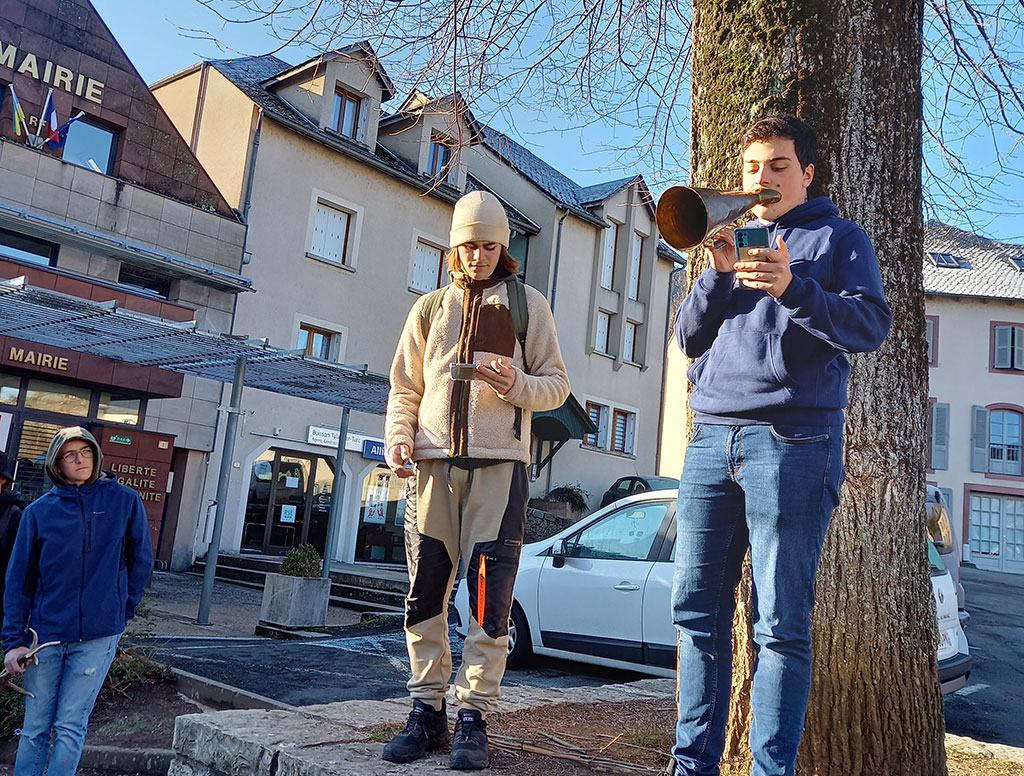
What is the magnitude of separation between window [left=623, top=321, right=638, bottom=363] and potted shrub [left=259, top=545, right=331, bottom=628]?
1984 centimetres

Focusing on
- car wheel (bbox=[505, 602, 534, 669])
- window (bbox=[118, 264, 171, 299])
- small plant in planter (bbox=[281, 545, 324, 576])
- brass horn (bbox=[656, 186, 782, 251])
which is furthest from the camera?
window (bbox=[118, 264, 171, 299])

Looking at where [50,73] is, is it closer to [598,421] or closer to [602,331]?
[602,331]

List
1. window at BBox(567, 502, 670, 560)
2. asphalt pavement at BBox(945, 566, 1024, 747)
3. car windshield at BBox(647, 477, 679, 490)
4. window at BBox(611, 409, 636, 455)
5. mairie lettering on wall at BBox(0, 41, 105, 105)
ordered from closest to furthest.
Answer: asphalt pavement at BBox(945, 566, 1024, 747) → window at BBox(567, 502, 670, 560) → mairie lettering on wall at BBox(0, 41, 105, 105) → car windshield at BBox(647, 477, 679, 490) → window at BBox(611, 409, 636, 455)

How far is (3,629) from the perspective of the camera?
14.1ft

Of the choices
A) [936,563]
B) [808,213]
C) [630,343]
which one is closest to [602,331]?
[630,343]

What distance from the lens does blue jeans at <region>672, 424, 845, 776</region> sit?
8.16 ft

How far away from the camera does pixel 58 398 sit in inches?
672

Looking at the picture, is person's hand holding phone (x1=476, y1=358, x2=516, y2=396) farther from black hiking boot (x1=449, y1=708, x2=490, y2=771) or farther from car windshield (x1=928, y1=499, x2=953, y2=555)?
car windshield (x1=928, y1=499, x2=953, y2=555)

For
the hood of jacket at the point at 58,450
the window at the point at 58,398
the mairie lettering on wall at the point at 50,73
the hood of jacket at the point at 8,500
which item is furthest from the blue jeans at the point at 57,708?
the mairie lettering on wall at the point at 50,73

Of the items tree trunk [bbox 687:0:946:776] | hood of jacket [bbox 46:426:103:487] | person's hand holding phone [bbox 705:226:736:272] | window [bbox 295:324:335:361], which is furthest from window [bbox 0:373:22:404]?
person's hand holding phone [bbox 705:226:736:272]

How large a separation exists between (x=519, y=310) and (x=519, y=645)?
19.0 ft

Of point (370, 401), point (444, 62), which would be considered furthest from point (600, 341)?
point (444, 62)

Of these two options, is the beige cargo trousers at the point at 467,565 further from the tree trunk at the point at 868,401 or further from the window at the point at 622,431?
the window at the point at 622,431

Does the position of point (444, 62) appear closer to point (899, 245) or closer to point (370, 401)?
point (899, 245)
